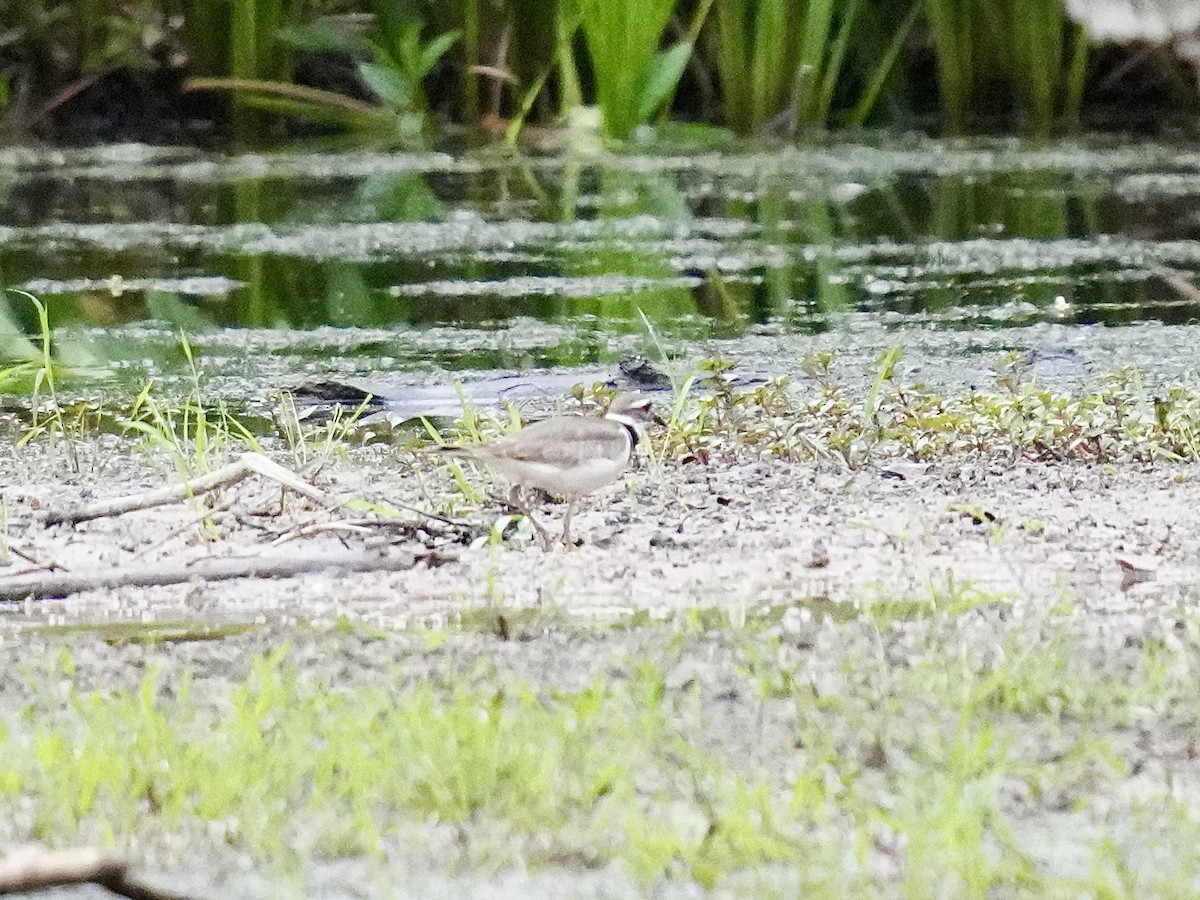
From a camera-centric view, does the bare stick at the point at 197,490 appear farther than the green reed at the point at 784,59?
No

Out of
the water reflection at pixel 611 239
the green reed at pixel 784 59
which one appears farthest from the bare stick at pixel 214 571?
the green reed at pixel 784 59

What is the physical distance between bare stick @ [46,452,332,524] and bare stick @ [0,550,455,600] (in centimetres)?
20

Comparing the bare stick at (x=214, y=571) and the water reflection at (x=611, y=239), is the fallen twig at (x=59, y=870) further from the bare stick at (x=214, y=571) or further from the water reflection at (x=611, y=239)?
the water reflection at (x=611, y=239)

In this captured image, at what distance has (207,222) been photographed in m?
8.40

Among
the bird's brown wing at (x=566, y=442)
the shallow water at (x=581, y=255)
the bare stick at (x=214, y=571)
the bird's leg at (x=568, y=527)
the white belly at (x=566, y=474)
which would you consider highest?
the bird's brown wing at (x=566, y=442)

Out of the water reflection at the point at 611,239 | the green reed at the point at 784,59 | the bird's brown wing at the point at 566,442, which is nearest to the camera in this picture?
the bird's brown wing at the point at 566,442

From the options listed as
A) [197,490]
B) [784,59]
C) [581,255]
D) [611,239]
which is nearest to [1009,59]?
[784,59]

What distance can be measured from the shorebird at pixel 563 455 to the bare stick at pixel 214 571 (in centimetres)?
22

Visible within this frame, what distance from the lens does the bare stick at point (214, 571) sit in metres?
3.46

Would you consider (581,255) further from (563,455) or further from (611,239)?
(563,455)

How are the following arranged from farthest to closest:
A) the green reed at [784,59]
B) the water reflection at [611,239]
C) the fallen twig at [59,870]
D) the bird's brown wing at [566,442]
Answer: the green reed at [784,59] < the water reflection at [611,239] < the bird's brown wing at [566,442] < the fallen twig at [59,870]

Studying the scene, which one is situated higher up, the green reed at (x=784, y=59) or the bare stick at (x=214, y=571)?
the green reed at (x=784, y=59)

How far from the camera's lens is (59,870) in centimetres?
189

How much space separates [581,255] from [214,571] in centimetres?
407
